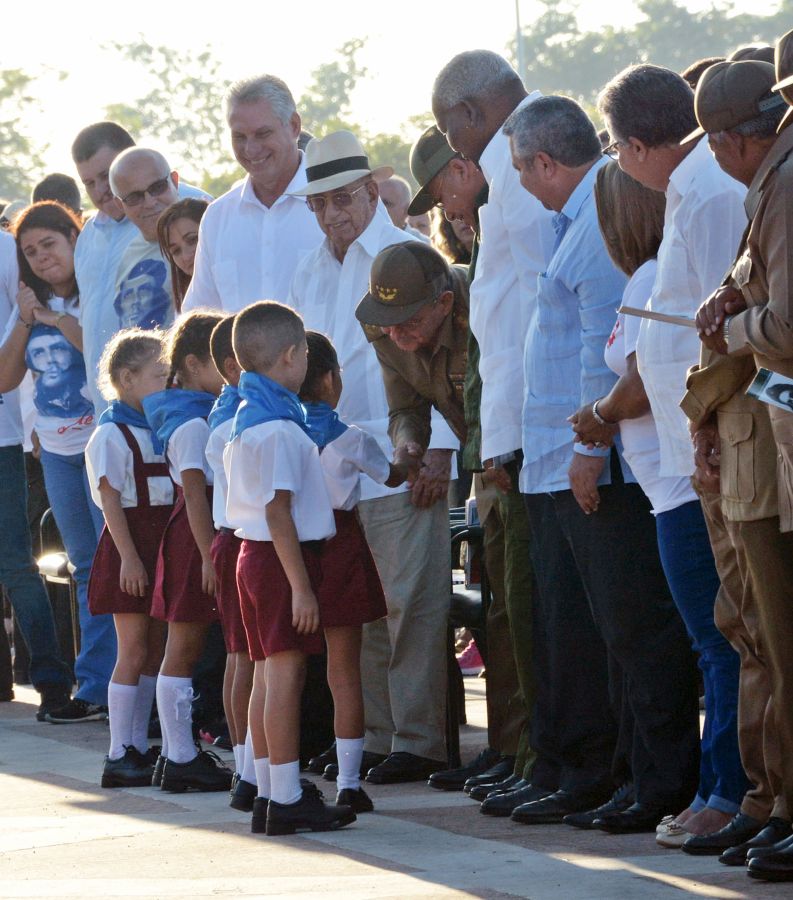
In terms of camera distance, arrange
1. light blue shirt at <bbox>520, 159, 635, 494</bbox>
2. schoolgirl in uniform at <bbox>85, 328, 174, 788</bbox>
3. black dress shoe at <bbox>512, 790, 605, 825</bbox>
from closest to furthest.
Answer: light blue shirt at <bbox>520, 159, 635, 494</bbox> < black dress shoe at <bbox>512, 790, 605, 825</bbox> < schoolgirl in uniform at <bbox>85, 328, 174, 788</bbox>

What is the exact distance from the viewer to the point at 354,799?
20.2 ft

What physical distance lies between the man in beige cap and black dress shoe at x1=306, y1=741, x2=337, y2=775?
248cm

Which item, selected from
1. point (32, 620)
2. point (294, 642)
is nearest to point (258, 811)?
point (294, 642)

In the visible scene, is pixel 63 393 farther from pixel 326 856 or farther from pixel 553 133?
pixel 326 856

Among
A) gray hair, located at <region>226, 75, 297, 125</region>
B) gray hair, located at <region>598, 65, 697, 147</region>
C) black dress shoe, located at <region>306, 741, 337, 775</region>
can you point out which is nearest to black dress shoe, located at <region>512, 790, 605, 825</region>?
black dress shoe, located at <region>306, 741, 337, 775</region>

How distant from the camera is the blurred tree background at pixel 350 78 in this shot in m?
64.2

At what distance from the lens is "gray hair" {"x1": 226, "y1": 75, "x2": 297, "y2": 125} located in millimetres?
7848

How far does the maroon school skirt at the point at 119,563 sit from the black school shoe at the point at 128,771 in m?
0.55

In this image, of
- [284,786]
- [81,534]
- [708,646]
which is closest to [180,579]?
[284,786]

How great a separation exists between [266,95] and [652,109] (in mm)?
3053

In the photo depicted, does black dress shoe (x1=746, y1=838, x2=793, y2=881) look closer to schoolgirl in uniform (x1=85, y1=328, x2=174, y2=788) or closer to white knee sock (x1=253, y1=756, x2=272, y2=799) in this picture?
white knee sock (x1=253, y1=756, x2=272, y2=799)

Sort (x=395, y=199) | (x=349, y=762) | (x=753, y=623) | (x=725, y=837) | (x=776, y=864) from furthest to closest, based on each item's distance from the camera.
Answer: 1. (x=395, y=199)
2. (x=349, y=762)
3. (x=725, y=837)
4. (x=753, y=623)
5. (x=776, y=864)

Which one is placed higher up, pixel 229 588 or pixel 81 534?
pixel 81 534

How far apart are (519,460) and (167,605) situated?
61.4 inches
